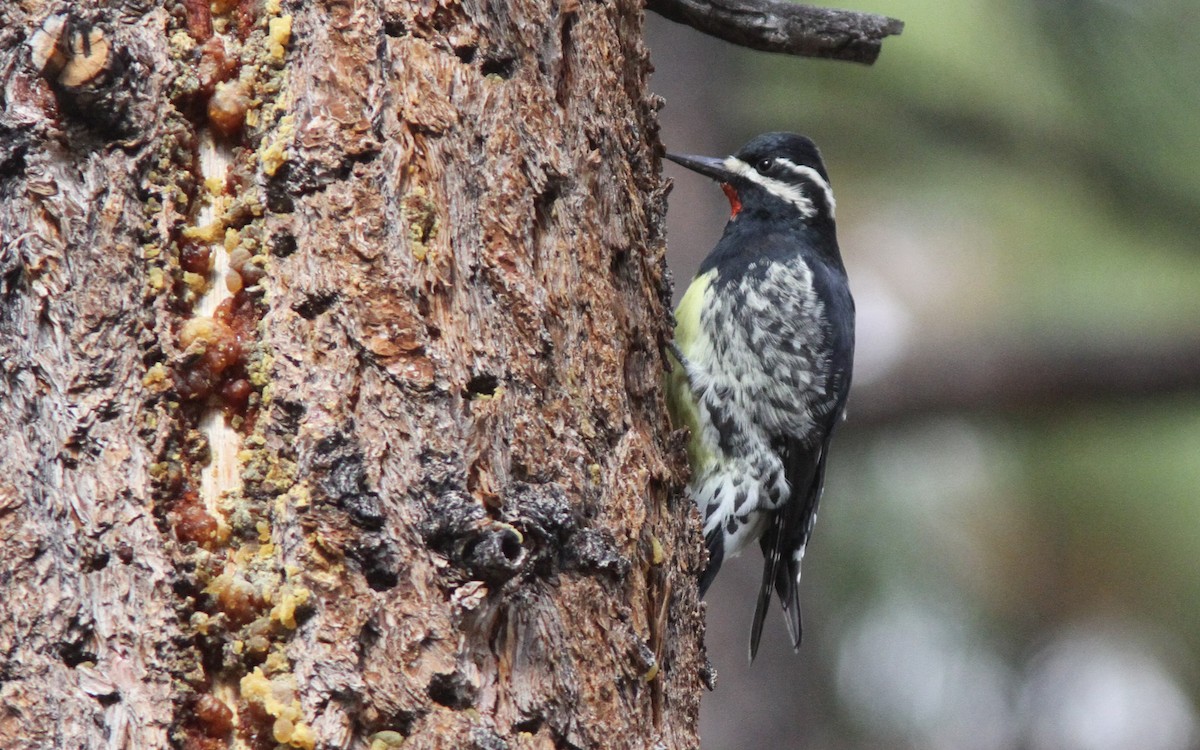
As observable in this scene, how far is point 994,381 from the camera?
4391 millimetres

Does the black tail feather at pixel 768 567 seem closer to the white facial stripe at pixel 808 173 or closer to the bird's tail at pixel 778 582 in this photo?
the bird's tail at pixel 778 582

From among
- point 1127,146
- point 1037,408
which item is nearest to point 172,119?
point 1037,408

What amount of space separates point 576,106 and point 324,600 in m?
0.86

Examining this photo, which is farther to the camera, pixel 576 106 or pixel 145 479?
pixel 576 106

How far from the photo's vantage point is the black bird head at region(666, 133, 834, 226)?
346cm

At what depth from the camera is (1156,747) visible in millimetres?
5496

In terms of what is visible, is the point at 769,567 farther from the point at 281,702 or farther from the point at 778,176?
the point at 281,702

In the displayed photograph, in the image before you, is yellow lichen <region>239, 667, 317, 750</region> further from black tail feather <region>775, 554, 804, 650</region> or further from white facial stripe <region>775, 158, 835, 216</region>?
white facial stripe <region>775, 158, 835, 216</region>

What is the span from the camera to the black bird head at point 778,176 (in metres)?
3.46

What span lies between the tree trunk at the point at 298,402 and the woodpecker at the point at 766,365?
122 centimetres

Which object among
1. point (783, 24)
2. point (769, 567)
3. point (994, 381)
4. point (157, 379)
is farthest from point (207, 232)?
point (994, 381)

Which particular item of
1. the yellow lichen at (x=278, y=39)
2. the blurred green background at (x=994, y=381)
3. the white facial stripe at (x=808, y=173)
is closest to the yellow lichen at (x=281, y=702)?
the yellow lichen at (x=278, y=39)

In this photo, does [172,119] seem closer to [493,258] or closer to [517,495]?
[493,258]

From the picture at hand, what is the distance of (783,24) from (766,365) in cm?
92
